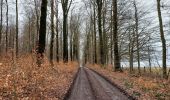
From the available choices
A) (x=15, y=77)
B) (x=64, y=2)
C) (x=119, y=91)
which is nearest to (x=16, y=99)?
(x=15, y=77)

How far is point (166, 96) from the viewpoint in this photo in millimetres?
12680

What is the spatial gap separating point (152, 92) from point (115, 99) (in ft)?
8.44

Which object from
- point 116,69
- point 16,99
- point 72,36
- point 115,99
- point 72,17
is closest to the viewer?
point 16,99

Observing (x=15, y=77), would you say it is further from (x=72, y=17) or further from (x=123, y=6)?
(x=72, y=17)

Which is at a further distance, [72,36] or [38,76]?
[72,36]

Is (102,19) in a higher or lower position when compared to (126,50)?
higher

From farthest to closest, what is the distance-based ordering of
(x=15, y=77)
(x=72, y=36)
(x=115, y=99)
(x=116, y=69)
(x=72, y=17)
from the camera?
(x=72, y=36)
(x=72, y=17)
(x=116, y=69)
(x=115, y=99)
(x=15, y=77)

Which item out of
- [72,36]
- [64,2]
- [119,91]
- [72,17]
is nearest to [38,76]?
[119,91]

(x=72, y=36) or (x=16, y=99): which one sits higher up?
(x=72, y=36)

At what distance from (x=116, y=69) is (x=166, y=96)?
1619cm

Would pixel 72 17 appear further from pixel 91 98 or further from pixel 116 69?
pixel 91 98

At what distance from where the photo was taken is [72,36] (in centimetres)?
7044

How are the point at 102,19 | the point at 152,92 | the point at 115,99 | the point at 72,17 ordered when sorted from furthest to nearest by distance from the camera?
the point at 72,17 < the point at 102,19 < the point at 152,92 < the point at 115,99

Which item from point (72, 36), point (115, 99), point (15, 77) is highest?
point (72, 36)
